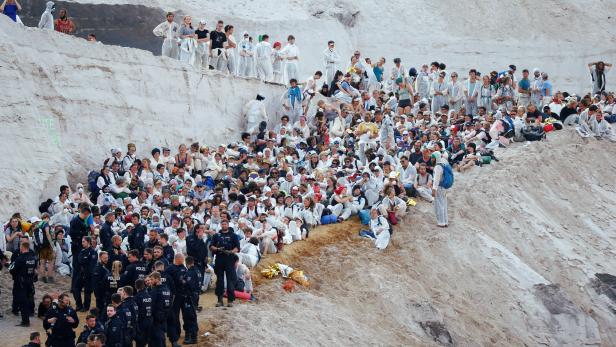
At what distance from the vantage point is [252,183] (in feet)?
95.0

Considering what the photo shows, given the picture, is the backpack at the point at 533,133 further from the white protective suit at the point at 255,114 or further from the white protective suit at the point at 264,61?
the white protective suit at the point at 264,61

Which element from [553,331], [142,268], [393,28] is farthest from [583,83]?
[142,268]

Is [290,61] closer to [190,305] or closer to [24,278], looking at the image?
[24,278]

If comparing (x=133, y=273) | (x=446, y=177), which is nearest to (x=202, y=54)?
(x=446, y=177)

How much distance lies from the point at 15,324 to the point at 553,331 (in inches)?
484

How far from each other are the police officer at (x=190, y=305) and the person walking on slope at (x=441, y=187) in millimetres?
8706

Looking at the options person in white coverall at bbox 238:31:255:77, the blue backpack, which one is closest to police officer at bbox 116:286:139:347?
the blue backpack

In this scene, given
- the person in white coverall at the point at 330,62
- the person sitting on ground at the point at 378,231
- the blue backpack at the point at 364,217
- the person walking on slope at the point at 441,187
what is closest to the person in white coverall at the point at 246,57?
the person in white coverall at the point at 330,62

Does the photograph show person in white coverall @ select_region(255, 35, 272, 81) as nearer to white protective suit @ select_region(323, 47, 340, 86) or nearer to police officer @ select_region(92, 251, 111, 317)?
white protective suit @ select_region(323, 47, 340, 86)

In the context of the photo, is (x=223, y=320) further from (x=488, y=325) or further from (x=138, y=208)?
(x=488, y=325)

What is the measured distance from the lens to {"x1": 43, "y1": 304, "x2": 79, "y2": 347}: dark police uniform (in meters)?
21.2

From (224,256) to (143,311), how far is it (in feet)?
9.74

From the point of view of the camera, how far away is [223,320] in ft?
76.5

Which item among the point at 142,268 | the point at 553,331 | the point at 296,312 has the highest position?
the point at 142,268
